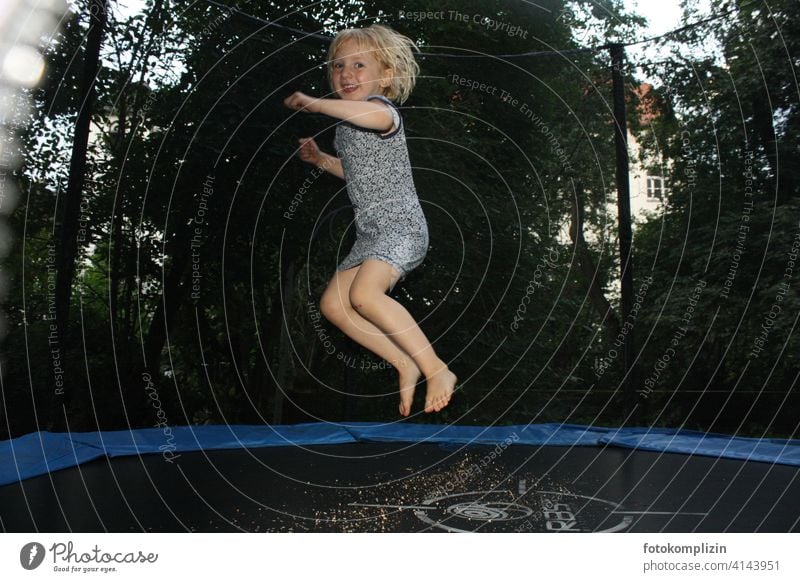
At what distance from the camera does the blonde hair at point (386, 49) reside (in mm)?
3107

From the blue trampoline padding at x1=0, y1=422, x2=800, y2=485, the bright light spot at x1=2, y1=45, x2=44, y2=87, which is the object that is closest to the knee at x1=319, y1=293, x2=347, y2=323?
the bright light spot at x1=2, y1=45, x2=44, y2=87

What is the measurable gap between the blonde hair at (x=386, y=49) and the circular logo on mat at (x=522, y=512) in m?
1.70

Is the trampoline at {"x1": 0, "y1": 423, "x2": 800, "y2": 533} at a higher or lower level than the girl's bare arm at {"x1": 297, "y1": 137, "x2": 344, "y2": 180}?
lower

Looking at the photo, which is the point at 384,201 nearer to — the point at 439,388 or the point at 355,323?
the point at 355,323

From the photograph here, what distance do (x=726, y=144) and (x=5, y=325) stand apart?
19.6ft

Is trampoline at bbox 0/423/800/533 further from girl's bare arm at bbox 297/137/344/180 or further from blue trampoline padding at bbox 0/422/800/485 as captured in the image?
girl's bare arm at bbox 297/137/344/180

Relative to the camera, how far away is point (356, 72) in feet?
10.1

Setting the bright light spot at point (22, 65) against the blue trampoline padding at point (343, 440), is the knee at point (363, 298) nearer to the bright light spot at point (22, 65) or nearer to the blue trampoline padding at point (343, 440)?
the bright light spot at point (22, 65)

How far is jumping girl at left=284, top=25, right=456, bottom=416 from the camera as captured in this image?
9.54 feet

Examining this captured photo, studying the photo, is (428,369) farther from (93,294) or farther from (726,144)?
(726,144)

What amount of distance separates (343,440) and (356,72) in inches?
114

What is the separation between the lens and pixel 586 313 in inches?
326

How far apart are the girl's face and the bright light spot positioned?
1.31 meters
